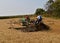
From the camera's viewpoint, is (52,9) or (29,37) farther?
(52,9)

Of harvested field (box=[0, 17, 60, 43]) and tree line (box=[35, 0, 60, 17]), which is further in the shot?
tree line (box=[35, 0, 60, 17])

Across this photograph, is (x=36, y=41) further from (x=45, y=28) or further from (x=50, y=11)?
(x=50, y=11)

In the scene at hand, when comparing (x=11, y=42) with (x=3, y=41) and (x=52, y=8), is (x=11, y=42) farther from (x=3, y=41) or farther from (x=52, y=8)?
(x=52, y=8)

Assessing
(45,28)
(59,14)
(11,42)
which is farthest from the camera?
(59,14)

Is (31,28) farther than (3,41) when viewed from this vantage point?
Yes

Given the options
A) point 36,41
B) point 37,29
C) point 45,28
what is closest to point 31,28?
point 37,29

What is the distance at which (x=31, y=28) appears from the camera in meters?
13.5

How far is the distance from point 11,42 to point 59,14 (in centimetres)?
2110

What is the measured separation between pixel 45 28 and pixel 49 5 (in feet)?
66.2

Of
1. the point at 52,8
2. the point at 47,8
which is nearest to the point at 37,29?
the point at 52,8

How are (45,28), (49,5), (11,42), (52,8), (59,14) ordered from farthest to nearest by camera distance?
(49,5) → (52,8) → (59,14) → (45,28) → (11,42)

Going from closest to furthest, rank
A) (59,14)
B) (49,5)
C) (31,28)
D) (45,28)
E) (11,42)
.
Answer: (11,42) < (31,28) < (45,28) < (59,14) < (49,5)

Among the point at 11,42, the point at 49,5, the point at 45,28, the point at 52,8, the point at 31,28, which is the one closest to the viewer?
the point at 11,42

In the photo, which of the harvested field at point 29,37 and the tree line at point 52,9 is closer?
the harvested field at point 29,37
